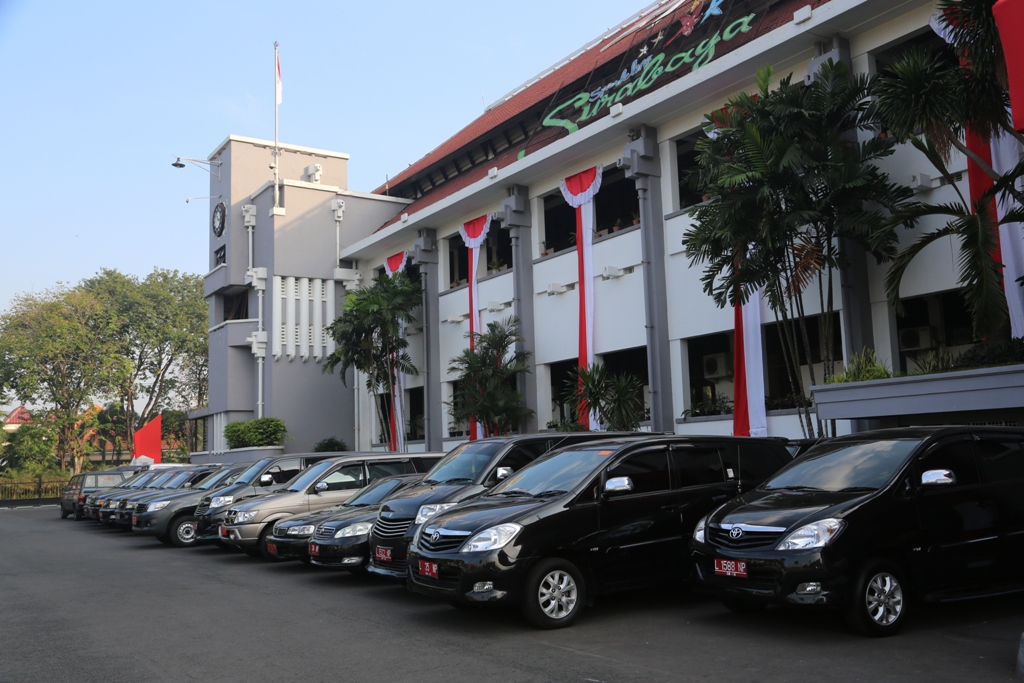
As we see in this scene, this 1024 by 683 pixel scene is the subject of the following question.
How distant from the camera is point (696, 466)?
10062mm

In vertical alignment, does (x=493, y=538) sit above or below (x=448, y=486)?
below

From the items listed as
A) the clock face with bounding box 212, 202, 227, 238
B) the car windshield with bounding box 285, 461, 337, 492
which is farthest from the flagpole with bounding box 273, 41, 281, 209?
the car windshield with bounding box 285, 461, 337, 492

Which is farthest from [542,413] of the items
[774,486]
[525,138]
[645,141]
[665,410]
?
[774,486]

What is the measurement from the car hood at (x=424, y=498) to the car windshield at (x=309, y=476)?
13.8 ft

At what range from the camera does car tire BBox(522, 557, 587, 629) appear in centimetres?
855

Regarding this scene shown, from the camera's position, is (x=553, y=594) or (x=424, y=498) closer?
(x=553, y=594)

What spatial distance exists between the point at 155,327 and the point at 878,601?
201 ft

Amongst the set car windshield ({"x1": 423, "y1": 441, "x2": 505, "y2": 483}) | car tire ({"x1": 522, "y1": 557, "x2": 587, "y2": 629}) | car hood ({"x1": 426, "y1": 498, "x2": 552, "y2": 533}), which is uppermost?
car windshield ({"x1": 423, "y1": 441, "x2": 505, "y2": 483})

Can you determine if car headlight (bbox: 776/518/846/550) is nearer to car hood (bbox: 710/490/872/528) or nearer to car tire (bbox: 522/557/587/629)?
car hood (bbox: 710/490/872/528)

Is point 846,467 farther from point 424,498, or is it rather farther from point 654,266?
point 654,266

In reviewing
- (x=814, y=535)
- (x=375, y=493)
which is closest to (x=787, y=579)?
(x=814, y=535)

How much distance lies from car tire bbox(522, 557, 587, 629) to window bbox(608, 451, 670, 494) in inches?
45.4

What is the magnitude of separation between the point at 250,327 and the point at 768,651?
3500 centimetres

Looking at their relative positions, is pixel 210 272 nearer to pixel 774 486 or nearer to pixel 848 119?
pixel 848 119
